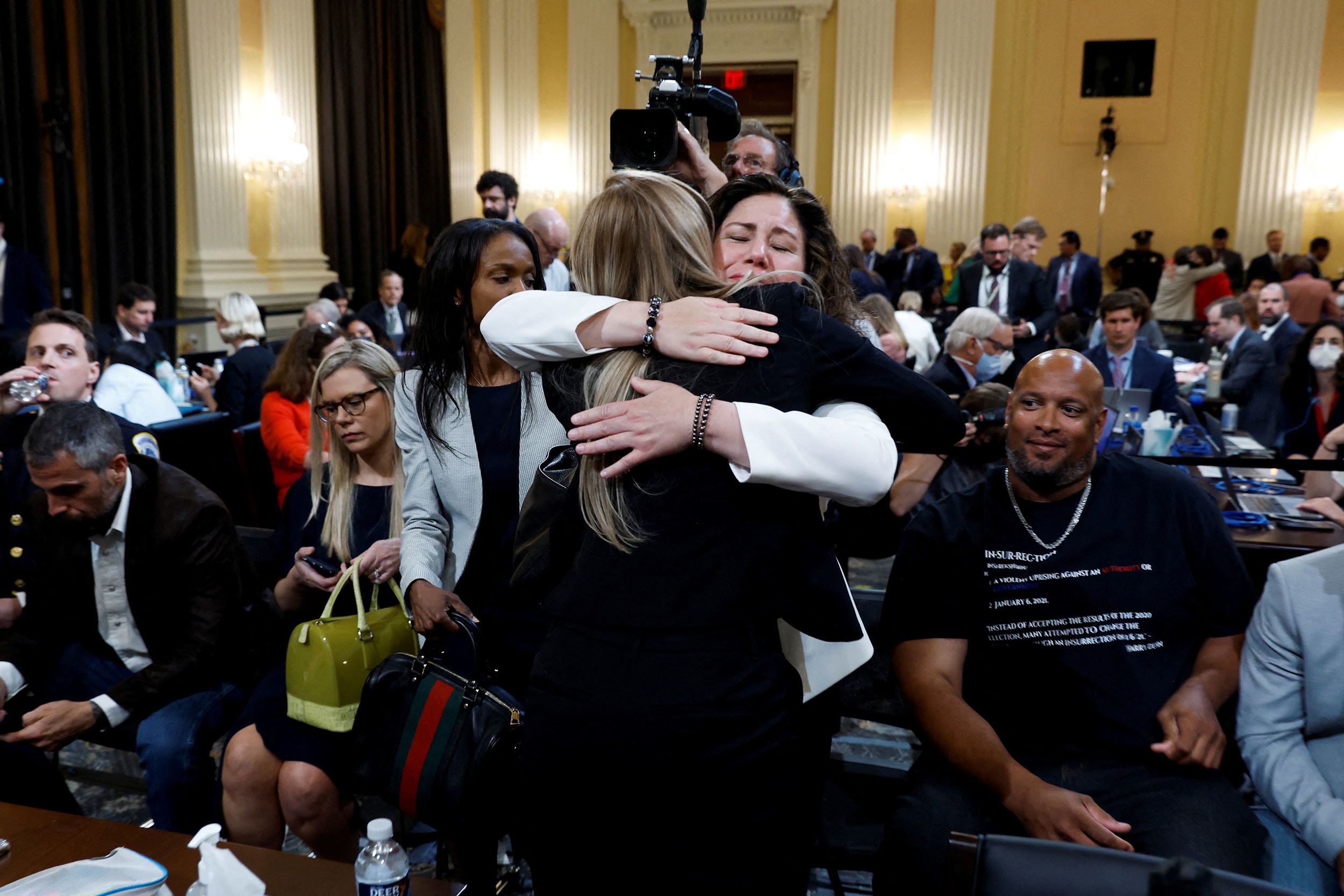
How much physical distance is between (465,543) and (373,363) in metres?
0.74

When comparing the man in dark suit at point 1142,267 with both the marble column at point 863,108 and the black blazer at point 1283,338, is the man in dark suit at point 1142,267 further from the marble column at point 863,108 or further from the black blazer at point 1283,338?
the black blazer at point 1283,338

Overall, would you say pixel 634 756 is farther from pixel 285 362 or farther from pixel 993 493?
pixel 285 362

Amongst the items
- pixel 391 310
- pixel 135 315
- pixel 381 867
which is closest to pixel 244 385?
pixel 135 315

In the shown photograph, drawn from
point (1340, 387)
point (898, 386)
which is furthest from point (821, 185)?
point (898, 386)

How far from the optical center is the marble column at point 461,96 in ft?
38.5

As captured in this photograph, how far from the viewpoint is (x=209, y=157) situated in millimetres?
8125

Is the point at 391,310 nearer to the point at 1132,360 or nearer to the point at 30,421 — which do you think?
the point at 30,421

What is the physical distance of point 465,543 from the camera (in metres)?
1.95

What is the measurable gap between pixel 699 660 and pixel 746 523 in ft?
0.54

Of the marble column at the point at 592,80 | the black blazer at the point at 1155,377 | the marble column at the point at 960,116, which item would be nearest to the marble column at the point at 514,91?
the marble column at the point at 592,80

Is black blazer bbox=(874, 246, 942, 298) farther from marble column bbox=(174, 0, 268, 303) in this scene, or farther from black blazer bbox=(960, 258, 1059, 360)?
marble column bbox=(174, 0, 268, 303)

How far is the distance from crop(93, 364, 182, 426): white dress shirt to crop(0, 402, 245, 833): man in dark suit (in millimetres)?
1823

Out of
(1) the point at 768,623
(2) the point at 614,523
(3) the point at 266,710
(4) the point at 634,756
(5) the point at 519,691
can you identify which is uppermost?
(2) the point at 614,523

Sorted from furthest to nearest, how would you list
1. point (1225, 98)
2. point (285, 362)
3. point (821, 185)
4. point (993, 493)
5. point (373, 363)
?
point (821, 185) < point (1225, 98) < point (285, 362) < point (373, 363) < point (993, 493)
